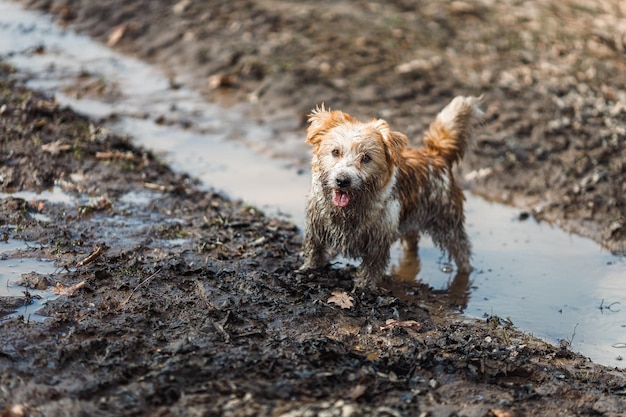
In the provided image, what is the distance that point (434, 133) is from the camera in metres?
8.86

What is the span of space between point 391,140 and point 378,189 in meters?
0.50

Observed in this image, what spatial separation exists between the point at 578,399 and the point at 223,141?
7325 millimetres

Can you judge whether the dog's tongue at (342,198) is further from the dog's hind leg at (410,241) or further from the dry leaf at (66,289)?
the dry leaf at (66,289)

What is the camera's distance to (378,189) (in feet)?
24.3

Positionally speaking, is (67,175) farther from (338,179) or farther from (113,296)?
(338,179)

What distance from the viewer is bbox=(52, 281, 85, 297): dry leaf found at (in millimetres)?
6965

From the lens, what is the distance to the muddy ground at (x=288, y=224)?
5.84m

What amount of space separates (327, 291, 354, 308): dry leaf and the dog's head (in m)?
0.91

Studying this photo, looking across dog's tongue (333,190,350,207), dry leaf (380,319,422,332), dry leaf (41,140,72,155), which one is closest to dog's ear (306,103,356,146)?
dog's tongue (333,190,350,207)

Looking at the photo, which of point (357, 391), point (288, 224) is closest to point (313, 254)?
point (288, 224)

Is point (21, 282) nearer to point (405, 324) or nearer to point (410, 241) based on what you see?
point (405, 324)

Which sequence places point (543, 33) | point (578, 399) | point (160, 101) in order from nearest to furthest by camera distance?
1. point (578, 399)
2. point (160, 101)
3. point (543, 33)

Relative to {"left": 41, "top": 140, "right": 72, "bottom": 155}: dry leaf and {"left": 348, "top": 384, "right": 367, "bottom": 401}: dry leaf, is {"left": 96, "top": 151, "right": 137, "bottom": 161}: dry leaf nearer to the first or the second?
{"left": 41, "top": 140, "right": 72, "bottom": 155}: dry leaf

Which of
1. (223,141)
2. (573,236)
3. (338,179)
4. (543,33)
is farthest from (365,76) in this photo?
(338,179)
